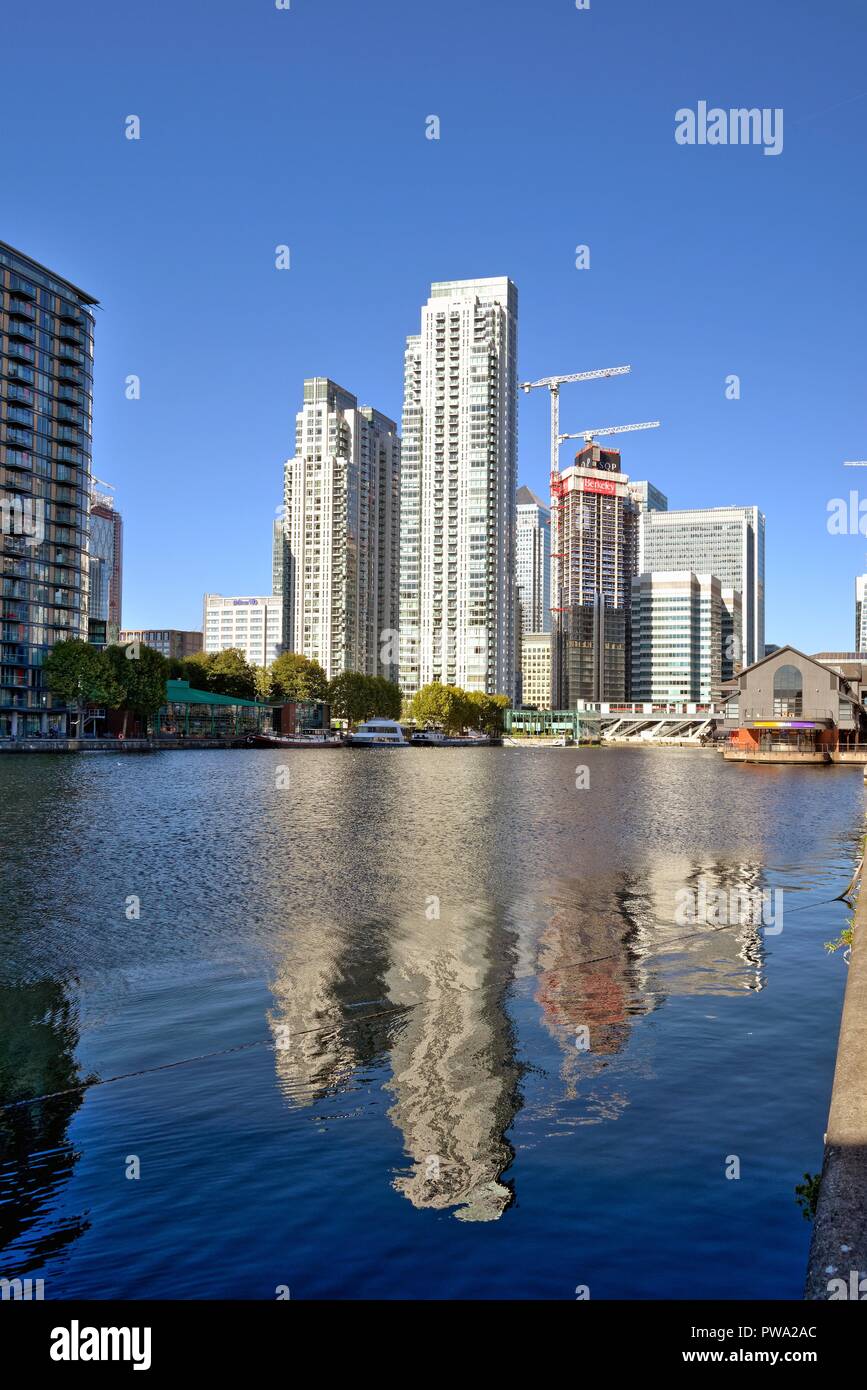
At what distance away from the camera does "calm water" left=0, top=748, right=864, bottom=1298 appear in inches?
404

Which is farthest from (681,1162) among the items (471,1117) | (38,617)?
(38,617)

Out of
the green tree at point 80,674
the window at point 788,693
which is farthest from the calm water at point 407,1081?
the window at point 788,693

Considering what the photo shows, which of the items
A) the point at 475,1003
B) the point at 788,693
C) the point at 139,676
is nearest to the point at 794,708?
the point at 788,693

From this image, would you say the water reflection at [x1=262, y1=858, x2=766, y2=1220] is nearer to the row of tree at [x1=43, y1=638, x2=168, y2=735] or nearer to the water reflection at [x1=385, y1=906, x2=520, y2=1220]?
the water reflection at [x1=385, y1=906, x2=520, y2=1220]

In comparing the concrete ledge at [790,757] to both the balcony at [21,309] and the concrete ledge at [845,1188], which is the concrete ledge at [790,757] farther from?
the concrete ledge at [845,1188]

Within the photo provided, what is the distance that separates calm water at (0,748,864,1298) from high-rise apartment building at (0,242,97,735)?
116299 millimetres

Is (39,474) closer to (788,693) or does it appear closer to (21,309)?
(21,309)

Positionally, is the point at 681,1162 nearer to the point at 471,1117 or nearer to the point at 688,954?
the point at 471,1117

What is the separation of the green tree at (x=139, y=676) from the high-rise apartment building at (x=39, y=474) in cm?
1138

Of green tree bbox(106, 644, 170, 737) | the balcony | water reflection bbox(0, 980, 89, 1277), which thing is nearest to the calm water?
water reflection bbox(0, 980, 89, 1277)

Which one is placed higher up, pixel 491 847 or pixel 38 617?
pixel 38 617

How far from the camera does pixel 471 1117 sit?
44.8ft
